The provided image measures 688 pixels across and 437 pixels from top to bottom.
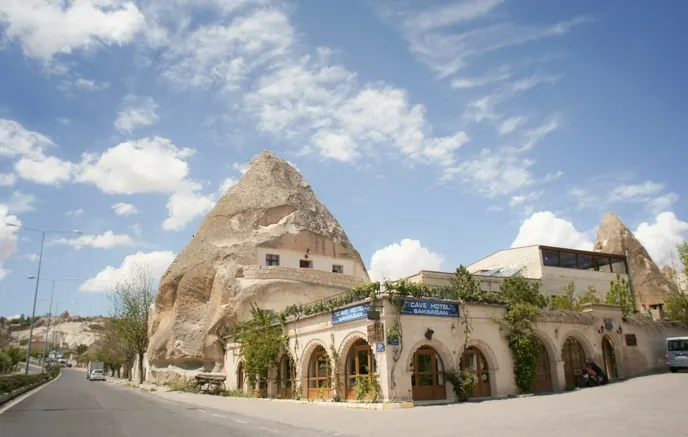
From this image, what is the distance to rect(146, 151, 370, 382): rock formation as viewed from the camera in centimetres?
3512

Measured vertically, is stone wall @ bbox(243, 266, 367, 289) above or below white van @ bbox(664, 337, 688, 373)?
above

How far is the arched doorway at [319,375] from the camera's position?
21.3 metres

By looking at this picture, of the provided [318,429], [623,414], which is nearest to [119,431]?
[318,429]

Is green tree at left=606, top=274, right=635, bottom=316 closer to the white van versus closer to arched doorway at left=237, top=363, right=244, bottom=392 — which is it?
the white van

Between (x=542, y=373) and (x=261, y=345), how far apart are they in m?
14.3

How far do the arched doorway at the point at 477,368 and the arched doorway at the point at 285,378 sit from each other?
8.84 metres

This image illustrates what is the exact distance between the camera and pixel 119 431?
38.5ft

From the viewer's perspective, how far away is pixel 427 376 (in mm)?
19562

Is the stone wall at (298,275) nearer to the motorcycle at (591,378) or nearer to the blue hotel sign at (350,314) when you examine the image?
the blue hotel sign at (350,314)

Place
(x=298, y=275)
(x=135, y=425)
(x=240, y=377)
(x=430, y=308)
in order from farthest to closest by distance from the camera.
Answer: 1. (x=298, y=275)
2. (x=240, y=377)
3. (x=430, y=308)
4. (x=135, y=425)

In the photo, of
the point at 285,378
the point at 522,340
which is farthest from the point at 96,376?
the point at 522,340

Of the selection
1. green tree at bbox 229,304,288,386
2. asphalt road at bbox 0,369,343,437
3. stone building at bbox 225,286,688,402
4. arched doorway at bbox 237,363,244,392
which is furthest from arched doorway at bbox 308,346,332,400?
arched doorway at bbox 237,363,244,392

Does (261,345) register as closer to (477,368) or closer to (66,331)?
(477,368)

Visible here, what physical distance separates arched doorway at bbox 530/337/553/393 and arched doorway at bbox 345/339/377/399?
8556 millimetres
